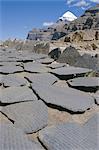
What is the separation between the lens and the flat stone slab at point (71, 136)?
5.92 ft

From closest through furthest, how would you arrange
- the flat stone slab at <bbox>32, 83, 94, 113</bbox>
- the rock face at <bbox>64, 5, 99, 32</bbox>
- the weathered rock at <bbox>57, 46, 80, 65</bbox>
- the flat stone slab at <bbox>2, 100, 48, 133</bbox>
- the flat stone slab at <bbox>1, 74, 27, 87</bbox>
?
the flat stone slab at <bbox>2, 100, 48, 133</bbox>, the flat stone slab at <bbox>32, 83, 94, 113</bbox>, the flat stone slab at <bbox>1, 74, 27, 87</bbox>, the weathered rock at <bbox>57, 46, 80, 65</bbox>, the rock face at <bbox>64, 5, 99, 32</bbox>

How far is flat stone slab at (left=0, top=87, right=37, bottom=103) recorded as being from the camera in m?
2.57

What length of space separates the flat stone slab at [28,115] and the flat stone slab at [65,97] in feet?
0.46

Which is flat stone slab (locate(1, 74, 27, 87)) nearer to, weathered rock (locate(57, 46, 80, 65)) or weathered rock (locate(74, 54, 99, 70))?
weathered rock (locate(74, 54, 99, 70))

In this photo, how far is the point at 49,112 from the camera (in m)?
2.41

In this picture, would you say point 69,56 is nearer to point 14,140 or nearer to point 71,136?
point 71,136

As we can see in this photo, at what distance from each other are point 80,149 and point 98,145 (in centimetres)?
14

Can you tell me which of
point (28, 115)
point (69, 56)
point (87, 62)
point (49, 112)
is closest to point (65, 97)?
point (49, 112)

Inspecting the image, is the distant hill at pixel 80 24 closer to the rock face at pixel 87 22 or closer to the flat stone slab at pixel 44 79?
the rock face at pixel 87 22

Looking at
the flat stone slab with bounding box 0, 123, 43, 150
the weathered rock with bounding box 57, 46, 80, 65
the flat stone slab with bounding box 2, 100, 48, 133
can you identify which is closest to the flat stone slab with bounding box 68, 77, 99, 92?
the flat stone slab with bounding box 2, 100, 48, 133

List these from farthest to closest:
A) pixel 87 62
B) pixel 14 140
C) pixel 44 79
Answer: pixel 87 62, pixel 44 79, pixel 14 140

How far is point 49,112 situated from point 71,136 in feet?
1.61

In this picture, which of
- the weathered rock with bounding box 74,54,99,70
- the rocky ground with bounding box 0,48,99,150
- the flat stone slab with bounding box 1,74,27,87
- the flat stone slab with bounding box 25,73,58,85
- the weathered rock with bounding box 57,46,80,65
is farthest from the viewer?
the weathered rock with bounding box 57,46,80,65

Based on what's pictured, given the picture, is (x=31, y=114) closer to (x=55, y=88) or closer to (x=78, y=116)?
(x=78, y=116)
